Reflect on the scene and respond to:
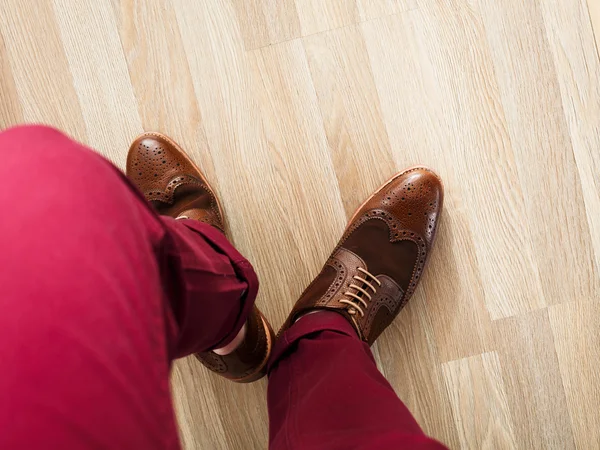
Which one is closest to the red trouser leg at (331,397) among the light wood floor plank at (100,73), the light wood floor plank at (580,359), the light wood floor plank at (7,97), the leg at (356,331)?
the leg at (356,331)

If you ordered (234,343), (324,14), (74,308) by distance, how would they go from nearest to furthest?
(74,308)
(234,343)
(324,14)

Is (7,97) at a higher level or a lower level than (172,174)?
higher

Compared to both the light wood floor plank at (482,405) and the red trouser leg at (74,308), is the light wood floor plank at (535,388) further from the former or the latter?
Answer: the red trouser leg at (74,308)

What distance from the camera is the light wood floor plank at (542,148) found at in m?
0.94

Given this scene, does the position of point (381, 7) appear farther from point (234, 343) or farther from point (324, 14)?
point (234, 343)

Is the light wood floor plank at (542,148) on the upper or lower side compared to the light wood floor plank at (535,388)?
upper

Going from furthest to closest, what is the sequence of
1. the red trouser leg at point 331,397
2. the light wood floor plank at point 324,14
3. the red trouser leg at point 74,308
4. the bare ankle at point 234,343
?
the light wood floor plank at point 324,14, the bare ankle at point 234,343, the red trouser leg at point 331,397, the red trouser leg at point 74,308

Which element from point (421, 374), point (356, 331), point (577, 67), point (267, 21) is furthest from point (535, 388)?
point (267, 21)

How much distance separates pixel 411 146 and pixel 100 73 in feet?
1.91

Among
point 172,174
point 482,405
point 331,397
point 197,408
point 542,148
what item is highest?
point 172,174

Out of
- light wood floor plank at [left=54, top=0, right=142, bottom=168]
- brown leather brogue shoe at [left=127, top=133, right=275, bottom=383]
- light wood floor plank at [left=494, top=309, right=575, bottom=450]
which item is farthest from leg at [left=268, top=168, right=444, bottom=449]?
Answer: light wood floor plank at [left=54, top=0, right=142, bottom=168]

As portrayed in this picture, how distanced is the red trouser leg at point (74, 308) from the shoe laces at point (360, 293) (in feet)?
1.62

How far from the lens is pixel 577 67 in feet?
3.09

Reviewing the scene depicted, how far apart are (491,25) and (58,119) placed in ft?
2.62
